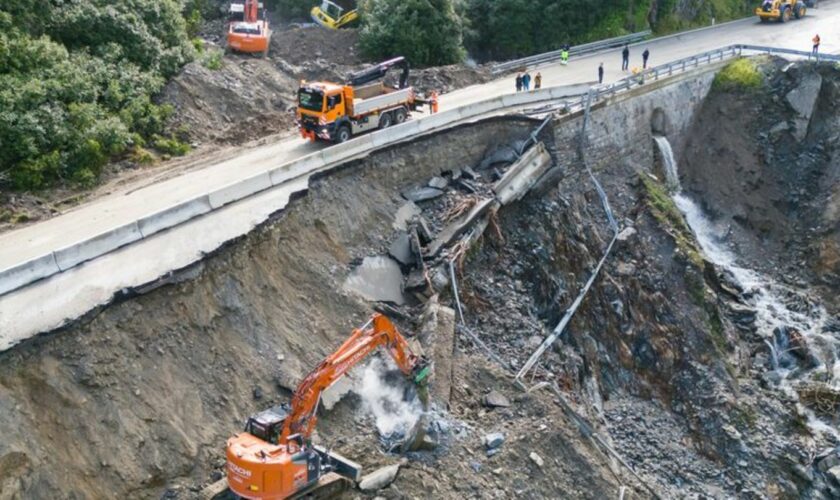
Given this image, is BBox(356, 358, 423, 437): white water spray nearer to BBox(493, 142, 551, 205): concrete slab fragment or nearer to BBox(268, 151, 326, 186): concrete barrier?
BBox(268, 151, 326, 186): concrete barrier

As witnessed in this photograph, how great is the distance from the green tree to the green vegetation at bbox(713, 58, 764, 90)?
10985mm

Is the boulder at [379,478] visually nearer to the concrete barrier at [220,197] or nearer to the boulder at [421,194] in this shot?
the concrete barrier at [220,197]

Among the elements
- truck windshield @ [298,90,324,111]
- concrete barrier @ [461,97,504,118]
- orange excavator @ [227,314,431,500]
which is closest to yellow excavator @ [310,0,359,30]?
concrete barrier @ [461,97,504,118]

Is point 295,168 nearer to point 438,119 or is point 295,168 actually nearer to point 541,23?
point 438,119

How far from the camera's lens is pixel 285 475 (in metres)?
14.8

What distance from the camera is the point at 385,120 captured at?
A: 27578 mm

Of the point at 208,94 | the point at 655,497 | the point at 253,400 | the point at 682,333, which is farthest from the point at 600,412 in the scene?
the point at 208,94

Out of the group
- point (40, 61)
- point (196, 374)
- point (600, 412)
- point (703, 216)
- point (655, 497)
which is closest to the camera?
point (196, 374)

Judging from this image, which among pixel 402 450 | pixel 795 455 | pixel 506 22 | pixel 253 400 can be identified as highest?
pixel 506 22

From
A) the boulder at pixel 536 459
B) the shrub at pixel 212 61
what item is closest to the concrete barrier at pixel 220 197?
the shrub at pixel 212 61

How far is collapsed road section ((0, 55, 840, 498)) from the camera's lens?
16531 millimetres

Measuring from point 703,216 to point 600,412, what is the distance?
1350cm

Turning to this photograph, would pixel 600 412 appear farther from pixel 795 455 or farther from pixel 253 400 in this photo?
pixel 253 400

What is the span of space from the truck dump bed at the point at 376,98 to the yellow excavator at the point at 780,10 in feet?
84.0
